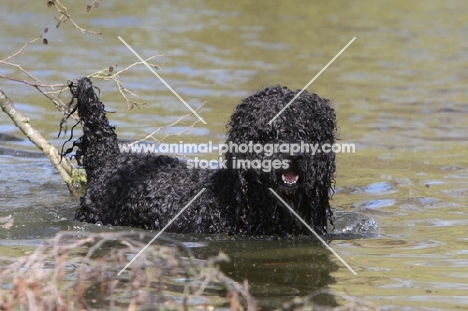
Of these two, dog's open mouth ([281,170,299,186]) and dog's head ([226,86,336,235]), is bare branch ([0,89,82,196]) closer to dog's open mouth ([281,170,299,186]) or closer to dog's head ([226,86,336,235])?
dog's head ([226,86,336,235])

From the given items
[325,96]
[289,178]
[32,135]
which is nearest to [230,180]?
[289,178]

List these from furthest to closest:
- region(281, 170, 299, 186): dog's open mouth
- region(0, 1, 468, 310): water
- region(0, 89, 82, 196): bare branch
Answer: region(0, 89, 82, 196): bare branch
region(0, 1, 468, 310): water
region(281, 170, 299, 186): dog's open mouth

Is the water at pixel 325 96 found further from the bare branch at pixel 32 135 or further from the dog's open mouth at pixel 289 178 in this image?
the dog's open mouth at pixel 289 178

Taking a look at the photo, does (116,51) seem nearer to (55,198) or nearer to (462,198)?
(55,198)

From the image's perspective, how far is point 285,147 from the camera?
7520mm

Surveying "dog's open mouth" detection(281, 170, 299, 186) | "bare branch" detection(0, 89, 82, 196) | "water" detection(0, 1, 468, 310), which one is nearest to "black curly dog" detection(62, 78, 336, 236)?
"dog's open mouth" detection(281, 170, 299, 186)

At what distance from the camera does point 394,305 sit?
6.54m

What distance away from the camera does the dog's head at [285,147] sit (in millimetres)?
7547

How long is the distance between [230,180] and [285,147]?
0.82 metres

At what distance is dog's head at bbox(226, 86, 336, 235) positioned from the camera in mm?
7547

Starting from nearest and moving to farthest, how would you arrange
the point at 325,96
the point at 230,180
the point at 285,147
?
the point at 285,147
the point at 230,180
the point at 325,96

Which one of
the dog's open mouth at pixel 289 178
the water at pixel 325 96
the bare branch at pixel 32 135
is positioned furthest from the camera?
the bare branch at pixel 32 135

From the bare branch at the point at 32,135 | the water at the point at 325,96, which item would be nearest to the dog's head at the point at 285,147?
the water at the point at 325,96

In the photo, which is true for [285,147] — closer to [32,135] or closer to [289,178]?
[289,178]
